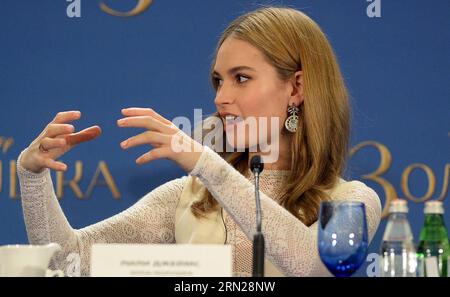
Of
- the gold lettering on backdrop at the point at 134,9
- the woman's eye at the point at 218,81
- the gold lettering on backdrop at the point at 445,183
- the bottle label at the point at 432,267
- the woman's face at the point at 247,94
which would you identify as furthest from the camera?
the gold lettering on backdrop at the point at 134,9

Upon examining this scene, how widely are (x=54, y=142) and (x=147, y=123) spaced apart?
0.84 feet

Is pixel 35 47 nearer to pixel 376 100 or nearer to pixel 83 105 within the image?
pixel 83 105

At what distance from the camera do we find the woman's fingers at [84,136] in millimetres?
1862

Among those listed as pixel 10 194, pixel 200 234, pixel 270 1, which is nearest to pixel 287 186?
pixel 200 234

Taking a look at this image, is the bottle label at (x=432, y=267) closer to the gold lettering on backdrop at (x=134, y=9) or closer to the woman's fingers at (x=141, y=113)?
the woman's fingers at (x=141, y=113)

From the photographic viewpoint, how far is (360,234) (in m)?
1.50

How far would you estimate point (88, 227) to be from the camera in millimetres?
2102

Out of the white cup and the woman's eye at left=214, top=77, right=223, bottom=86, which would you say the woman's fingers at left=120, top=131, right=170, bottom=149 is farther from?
the woman's eye at left=214, top=77, right=223, bottom=86

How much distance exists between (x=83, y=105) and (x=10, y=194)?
325mm

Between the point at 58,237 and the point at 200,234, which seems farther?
the point at 200,234

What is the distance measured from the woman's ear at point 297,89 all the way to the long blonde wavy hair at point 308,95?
0.5 inches

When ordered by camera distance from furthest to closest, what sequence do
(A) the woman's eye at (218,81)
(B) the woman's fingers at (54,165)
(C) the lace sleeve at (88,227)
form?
(A) the woman's eye at (218,81)
(C) the lace sleeve at (88,227)
(B) the woman's fingers at (54,165)

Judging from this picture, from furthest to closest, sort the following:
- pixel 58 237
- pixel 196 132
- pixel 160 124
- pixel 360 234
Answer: pixel 196 132 < pixel 58 237 < pixel 160 124 < pixel 360 234

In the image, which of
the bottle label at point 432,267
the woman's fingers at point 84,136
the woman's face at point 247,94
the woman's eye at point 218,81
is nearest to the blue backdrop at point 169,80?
the woman's eye at point 218,81
